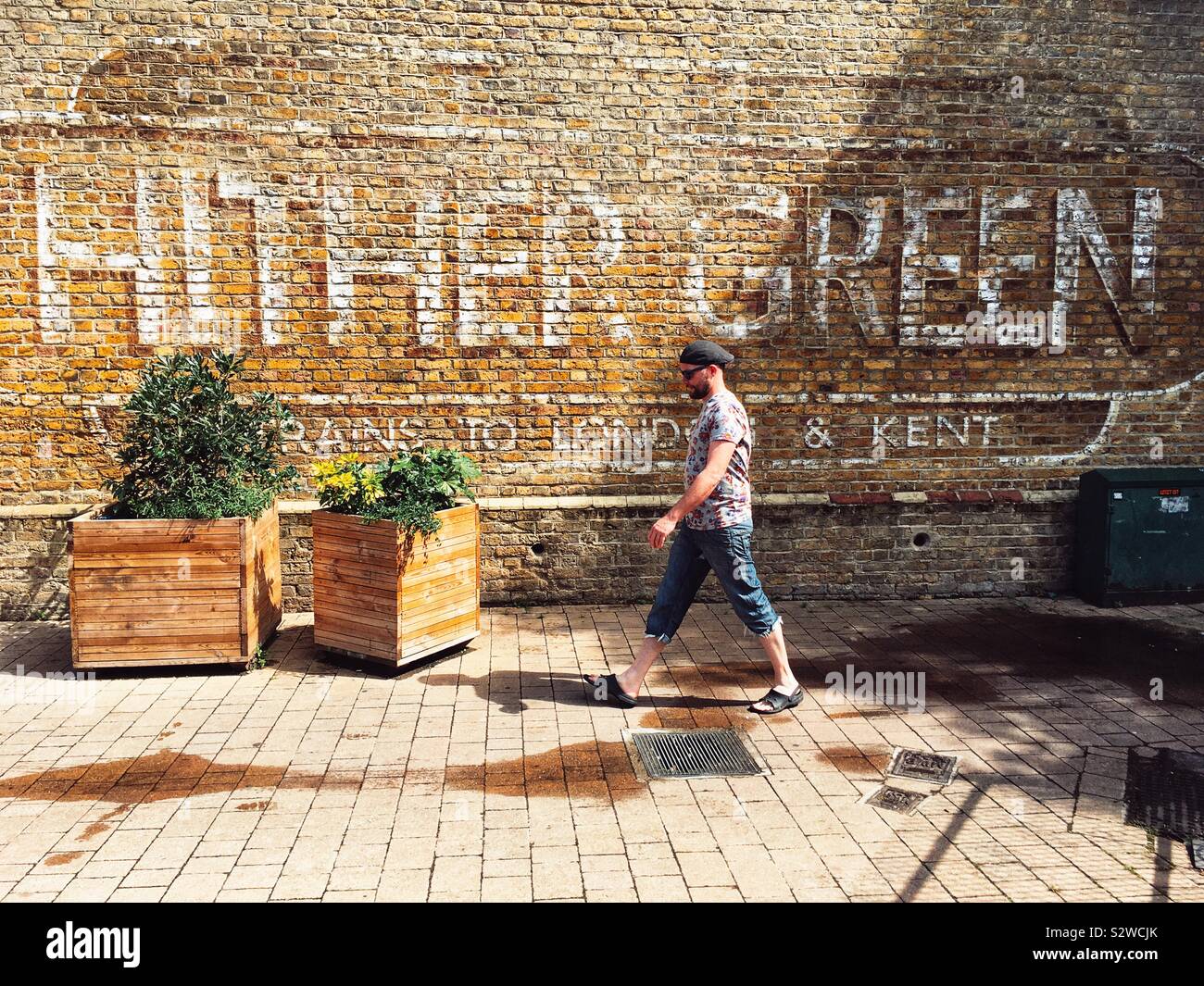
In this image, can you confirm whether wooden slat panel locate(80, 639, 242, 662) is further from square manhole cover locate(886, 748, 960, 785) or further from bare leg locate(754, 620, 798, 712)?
square manhole cover locate(886, 748, 960, 785)

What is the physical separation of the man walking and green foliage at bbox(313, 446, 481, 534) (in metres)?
1.72

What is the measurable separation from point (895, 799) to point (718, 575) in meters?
1.62

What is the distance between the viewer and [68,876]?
3818 millimetres

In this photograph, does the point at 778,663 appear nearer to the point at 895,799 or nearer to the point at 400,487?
the point at 895,799

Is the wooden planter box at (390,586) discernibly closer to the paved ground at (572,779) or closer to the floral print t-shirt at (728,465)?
the paved ground at (572,779)

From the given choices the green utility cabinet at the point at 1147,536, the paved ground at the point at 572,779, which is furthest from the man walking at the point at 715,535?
the green utility cabinet at the point at 1147,536

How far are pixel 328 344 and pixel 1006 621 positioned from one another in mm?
6013

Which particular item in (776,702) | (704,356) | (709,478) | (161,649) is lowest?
(776,702)

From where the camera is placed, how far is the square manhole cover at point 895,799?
4449mm

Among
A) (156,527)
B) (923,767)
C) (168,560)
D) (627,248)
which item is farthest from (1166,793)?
(156,527)

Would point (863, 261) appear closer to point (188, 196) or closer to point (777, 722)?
point (777, 722)

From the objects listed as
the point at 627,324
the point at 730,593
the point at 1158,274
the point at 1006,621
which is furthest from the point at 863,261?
the point at 730,593

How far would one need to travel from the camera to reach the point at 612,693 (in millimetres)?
5848

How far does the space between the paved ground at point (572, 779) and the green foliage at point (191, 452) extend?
117 centimetres
